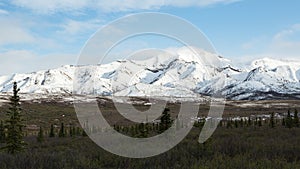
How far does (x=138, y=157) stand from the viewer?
1223 cm

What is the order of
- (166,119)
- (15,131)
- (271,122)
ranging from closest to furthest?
(15,131) < (166,119) < (271,122)

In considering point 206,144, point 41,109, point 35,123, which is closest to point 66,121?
point 35,123

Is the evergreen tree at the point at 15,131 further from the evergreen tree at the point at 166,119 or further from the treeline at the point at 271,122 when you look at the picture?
the treeline at the point at 271,122

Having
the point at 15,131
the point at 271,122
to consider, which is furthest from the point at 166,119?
the point at 271,122

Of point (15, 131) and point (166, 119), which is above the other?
point (166, 119)

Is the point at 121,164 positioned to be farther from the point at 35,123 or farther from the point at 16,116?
the point at 35,123

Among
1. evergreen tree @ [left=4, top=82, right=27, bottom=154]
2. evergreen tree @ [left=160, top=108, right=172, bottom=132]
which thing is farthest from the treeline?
evergreen tree @ [left=4, top=82, right=27, bottom=154]

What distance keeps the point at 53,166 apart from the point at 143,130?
14316mm

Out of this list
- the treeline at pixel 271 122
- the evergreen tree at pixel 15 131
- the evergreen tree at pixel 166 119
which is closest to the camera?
the evergreen tree at pixel 15 131

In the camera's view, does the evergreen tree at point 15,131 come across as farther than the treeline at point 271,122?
No

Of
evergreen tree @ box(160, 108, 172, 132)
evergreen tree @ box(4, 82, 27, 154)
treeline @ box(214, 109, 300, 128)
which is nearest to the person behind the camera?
evergreen tree @ box(4, 82, 27, 154)

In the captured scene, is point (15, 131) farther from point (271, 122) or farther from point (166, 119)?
point (271, 122)

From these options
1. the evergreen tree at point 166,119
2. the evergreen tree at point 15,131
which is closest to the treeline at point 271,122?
the evergreen tree at point 166,119

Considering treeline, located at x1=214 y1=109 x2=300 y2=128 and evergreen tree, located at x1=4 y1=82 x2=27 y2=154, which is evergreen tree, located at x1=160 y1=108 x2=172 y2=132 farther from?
treeline, located at x1=214 y1=109 x2=300 y2=128
